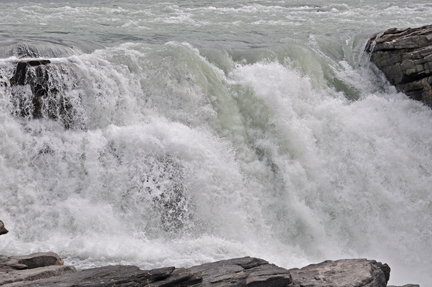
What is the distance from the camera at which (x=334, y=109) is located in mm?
11133

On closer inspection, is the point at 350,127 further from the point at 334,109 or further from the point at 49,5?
the point at 49,5

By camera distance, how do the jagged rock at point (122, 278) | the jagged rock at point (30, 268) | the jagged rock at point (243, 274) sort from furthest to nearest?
1. the jagged rock at point (243, 274)
2. the jagged rock at point (30, 268)
3. the jagged rock at point (122, 278)

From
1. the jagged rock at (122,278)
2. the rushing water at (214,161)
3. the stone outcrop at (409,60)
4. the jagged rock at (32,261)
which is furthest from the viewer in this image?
the stone outcrop at (409,60)

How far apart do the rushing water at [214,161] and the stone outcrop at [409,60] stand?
1.00ft

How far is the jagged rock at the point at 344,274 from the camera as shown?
6.20 metres

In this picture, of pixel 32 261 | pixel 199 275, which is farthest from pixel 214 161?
pixel 32 261

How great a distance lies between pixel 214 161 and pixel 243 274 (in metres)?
3.69

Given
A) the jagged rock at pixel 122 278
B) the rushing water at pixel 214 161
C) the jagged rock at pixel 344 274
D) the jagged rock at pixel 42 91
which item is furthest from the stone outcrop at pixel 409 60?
the jagged rock at pixel 122 278

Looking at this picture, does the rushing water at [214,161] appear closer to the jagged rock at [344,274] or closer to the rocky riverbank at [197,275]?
the rocky riverbank at [197,275]

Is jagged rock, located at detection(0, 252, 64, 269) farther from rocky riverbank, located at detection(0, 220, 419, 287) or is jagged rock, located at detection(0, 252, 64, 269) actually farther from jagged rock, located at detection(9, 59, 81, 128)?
jagged rock, located at detection(9, 59, 81, 128)

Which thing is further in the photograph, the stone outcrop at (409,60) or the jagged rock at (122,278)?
the stone outcrop at (409,60)

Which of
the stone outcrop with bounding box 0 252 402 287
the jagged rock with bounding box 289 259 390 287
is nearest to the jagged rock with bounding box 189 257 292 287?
the stone outcrop with bounding box 0 252 402 287

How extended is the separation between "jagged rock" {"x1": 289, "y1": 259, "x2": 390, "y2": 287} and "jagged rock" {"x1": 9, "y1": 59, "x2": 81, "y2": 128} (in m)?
5.42

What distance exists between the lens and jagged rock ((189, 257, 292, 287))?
579 cm
